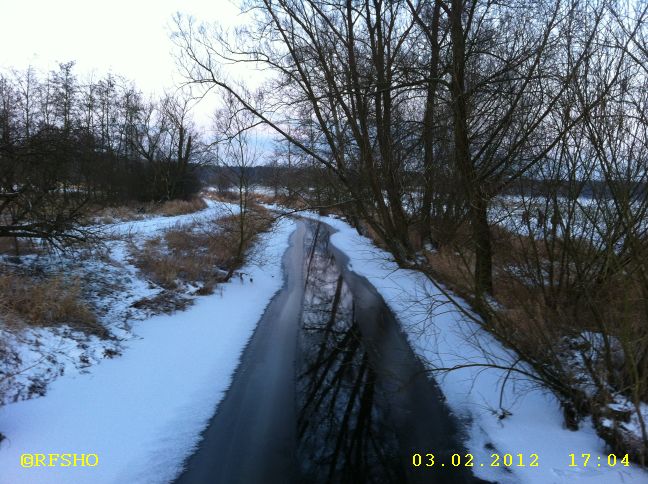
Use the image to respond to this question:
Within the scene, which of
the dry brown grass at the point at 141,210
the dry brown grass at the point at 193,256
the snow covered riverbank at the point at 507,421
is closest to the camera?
the snow covered riverbank at the point at 507,421

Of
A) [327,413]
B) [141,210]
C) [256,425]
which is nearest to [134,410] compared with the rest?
[256,425]

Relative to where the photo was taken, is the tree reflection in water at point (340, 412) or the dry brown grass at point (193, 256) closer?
the tree reflection in water at point (340, 412)

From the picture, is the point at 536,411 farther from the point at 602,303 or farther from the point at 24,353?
the point at 24,353

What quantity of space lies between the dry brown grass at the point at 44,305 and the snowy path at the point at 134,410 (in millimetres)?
918

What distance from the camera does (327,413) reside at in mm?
5148

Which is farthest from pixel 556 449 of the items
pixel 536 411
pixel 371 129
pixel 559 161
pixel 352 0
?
pixel 352 0

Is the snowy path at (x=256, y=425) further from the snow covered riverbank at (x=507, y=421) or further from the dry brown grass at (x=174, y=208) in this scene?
the dry brown grass at (x=174, y=208)

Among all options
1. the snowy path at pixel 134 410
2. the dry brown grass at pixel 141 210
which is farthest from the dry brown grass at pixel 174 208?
the snowy path at pixel 134 410

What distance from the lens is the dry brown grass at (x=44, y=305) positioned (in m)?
6.17

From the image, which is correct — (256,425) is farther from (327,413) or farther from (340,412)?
(340,412)

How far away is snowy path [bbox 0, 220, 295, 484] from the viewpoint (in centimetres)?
397

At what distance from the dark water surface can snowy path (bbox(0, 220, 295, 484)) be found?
0.95 ft

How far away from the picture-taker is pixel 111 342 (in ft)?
21.5

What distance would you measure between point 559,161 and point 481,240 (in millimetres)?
2290
